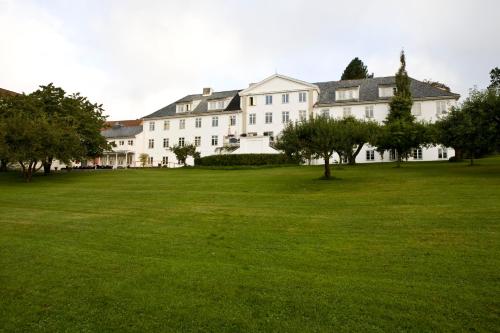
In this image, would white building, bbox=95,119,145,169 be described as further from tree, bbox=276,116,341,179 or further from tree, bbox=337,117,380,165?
tree, bbox=276,116,341,179

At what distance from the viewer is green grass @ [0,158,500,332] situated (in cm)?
530

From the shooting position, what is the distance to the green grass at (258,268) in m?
5.30

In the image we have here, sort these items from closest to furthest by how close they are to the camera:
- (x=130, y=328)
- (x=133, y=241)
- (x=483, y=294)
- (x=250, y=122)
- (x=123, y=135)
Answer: (x=130, y=328), (x=483, y=294), (x=133, y=241), (x=250, y=122), (x=123, y=135)

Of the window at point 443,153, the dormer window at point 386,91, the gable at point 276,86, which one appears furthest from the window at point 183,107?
the window at point 443,153

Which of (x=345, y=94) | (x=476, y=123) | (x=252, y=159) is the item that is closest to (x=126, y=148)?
(x=252, y=159)

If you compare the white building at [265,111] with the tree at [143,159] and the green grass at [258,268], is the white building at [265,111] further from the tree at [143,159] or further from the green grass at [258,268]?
the green grass at [258,268]

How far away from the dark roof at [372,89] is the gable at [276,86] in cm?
276

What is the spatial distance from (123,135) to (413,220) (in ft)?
217

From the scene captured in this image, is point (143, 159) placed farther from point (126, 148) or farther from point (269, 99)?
point (269, 99)

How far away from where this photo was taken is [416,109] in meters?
49.2

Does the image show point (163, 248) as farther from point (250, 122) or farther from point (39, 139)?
point (250, 122)

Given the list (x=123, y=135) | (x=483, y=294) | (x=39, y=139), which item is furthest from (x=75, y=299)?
(x=123, y=135)

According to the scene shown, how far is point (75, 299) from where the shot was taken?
600 centimetres

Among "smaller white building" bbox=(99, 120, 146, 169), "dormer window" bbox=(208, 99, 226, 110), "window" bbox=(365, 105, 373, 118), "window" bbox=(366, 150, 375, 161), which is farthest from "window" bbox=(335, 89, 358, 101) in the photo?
"smaller white building" bbox=(99, 120, 146, 169)
